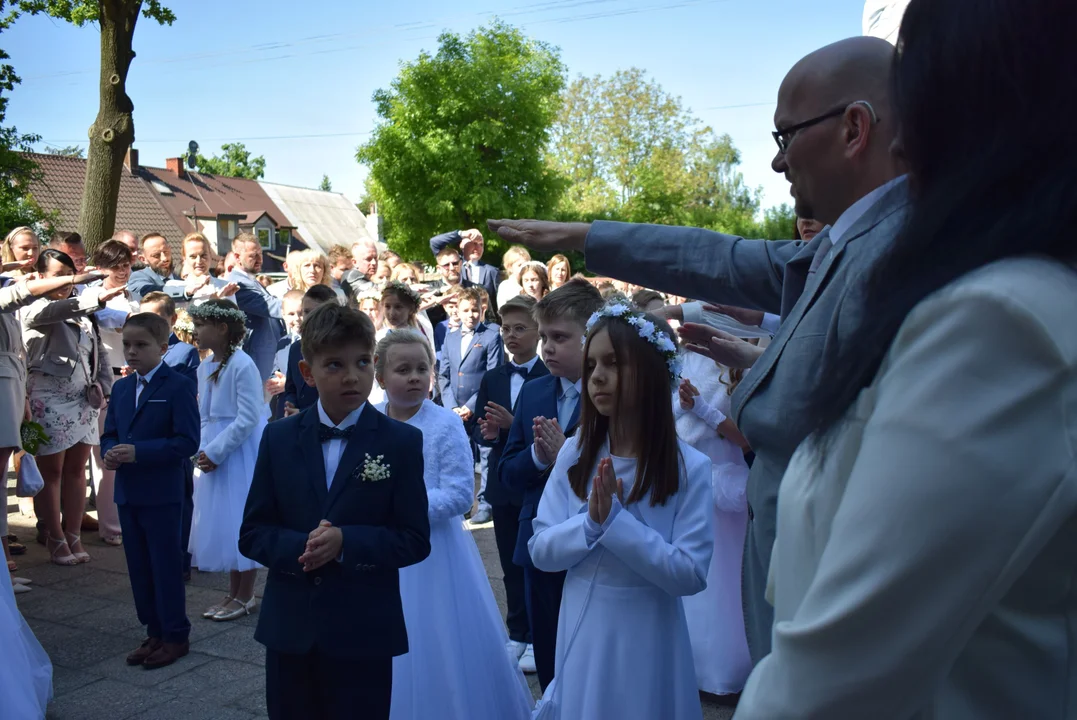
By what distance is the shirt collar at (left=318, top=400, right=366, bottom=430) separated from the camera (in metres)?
3.52

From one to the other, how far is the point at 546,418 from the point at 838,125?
8.93ft

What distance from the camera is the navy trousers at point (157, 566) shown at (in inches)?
205

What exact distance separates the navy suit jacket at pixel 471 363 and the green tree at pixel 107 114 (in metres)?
7.05

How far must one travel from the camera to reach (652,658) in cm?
330

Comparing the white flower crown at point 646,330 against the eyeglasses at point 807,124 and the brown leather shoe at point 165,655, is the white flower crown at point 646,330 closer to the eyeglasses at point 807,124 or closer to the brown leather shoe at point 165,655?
the eyeglasses at point 807,124

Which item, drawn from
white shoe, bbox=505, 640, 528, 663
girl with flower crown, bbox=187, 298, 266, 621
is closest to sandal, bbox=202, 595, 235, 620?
girl with flower crown, bbox=187, 298, 266, 621

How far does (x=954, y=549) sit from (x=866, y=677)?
158mm

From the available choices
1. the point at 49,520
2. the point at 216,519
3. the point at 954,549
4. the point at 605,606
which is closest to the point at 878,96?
the point at 954,549

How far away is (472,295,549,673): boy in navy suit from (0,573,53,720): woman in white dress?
2.15 metres

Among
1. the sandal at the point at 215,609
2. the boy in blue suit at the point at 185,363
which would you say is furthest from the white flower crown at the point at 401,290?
the sandal at the point at 215,609

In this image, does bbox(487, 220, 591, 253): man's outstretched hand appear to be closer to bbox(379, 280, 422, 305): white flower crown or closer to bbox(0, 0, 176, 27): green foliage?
bbox(379, 280, 422, 305): white flower crown

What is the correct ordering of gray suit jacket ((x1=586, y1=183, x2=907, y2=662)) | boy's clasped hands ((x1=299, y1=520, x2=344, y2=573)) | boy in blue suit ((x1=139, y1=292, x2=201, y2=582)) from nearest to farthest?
gray suit jacket ((x1=586, y1=183, x2=907, y2=662))
boy's clasped hands ((x1=299, y1=520, x2=344, y2=573))
boy in blue suit ((x1=139, y1=292, x2=201, y2=582))

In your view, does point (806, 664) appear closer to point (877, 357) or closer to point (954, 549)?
point (954, 549)

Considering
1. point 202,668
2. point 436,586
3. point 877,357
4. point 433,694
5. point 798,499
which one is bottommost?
point 202,668
